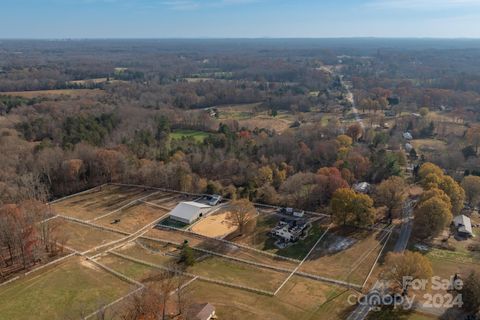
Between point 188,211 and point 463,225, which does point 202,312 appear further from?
point 463,225

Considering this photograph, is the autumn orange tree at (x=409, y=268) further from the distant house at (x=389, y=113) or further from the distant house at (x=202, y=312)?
the distant house at (x=389, y=113)

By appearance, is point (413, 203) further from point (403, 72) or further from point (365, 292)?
point (403, 72)

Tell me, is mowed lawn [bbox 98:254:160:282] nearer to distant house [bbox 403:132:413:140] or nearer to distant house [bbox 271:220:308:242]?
distant house [bbox 271:220:308:242]

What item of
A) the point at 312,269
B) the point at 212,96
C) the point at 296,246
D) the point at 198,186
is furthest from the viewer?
the point at 212,96

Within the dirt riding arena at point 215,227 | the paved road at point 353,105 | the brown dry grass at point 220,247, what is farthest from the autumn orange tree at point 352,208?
the paved road at point 353,105

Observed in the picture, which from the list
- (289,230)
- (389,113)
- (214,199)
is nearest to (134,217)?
(214,199)

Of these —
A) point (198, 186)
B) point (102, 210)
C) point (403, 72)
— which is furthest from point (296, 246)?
point (403, 72)
